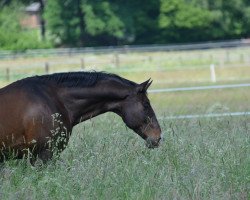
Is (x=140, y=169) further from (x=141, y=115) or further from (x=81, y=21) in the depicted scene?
(x=81, y=21)

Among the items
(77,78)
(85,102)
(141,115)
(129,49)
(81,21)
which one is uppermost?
(77,78)

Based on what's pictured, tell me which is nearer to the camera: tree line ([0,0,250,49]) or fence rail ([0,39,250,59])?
fence rail ([0,39,250,59])

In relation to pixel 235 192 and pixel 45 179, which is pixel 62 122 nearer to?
pixel 45 179

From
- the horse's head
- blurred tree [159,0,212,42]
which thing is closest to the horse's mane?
the horse's head

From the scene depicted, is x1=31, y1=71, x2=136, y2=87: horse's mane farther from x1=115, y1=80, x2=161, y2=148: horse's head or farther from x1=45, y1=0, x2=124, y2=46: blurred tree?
x1=45, y1=0, x2=124, y2=46: blurred tree

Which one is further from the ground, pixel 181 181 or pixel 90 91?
pixel 90 91

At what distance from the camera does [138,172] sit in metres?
7.23

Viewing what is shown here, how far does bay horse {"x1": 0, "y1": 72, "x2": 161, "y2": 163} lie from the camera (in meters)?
7.54

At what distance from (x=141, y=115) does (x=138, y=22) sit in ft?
158

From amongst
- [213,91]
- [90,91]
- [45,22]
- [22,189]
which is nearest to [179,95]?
[213,91]

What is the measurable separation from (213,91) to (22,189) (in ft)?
52.6

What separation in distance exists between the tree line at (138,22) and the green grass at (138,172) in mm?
45389

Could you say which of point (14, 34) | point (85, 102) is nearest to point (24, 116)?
point (85, 102)

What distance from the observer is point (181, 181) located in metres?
6.93
